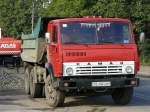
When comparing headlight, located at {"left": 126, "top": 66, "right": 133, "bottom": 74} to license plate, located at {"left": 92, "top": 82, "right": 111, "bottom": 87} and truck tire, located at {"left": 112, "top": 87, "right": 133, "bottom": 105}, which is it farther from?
truck tire, located at {"left": 112, "top": 87, "right": 133, "bottom": 105}

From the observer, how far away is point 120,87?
15219 millimetres

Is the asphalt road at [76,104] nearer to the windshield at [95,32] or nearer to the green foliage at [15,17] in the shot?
the windshield at [95,32]

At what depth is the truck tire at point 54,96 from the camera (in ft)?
51.0

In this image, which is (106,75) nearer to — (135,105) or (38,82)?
(135,105)

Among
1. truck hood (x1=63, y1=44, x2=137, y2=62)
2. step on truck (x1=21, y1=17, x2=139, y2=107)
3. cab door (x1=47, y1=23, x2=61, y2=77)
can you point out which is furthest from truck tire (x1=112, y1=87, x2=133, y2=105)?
cab door (x1=47, y1=23, x2=61, y2=77)

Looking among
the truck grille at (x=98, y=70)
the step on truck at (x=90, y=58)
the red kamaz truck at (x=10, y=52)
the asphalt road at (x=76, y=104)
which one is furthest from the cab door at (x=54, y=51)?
the red kamaz truck at (x=10, y=52)

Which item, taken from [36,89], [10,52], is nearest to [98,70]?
[36,89]

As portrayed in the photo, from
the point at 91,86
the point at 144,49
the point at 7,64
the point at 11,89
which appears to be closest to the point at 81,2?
the point at 144,49

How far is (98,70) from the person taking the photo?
15148mm

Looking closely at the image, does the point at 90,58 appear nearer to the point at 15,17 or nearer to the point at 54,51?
the point at 54,51

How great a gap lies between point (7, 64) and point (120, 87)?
2318cm

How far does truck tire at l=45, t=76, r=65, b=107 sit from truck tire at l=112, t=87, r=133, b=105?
1.70 meters

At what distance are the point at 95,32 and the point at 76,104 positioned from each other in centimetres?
225

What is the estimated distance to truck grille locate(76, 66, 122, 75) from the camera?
594 inches
